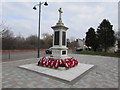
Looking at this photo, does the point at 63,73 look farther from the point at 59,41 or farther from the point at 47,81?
the point at 59,41

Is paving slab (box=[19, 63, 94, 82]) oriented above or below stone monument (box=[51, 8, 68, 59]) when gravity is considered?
below

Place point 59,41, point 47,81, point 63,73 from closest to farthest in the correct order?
1. point 47,81
2. point 63,73
3. point 59,41

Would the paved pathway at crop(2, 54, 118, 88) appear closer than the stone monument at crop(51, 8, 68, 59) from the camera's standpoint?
Yes

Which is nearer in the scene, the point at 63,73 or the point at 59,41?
the point at 63,73

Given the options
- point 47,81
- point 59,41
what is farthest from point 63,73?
point 59,41

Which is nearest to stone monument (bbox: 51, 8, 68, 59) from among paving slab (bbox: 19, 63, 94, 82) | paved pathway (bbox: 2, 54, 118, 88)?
paving slab (bbox: 19, 63, 94, 82)

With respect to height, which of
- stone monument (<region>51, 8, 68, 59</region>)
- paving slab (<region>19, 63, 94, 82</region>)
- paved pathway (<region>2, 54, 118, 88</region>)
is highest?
stone monument (<region>51, 8, 68, 59</region>)

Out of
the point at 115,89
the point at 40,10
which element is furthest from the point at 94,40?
the point at 115,89

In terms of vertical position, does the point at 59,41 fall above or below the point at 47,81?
above

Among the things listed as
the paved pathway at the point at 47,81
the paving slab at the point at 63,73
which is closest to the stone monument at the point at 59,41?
the paving slab at the point at 63,73


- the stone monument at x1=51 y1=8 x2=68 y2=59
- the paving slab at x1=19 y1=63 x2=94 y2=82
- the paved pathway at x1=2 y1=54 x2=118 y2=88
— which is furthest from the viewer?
the stone monument at x1=51 y1=8 x2=68 y2=59

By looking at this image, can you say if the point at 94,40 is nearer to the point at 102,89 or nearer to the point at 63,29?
the point at 63,29

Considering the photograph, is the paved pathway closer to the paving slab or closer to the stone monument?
the paving slab

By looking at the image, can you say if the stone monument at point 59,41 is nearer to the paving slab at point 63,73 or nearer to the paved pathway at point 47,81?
the paving slab at point 63,73
